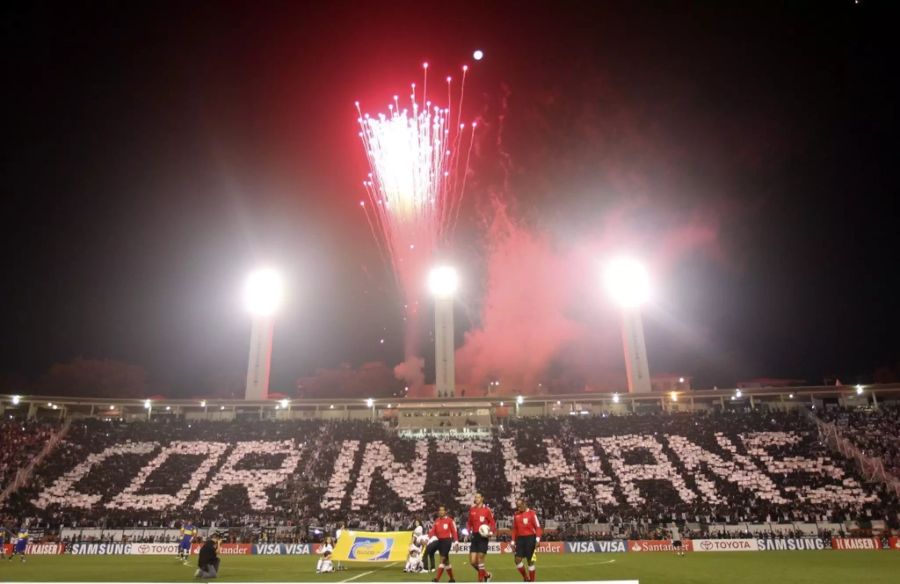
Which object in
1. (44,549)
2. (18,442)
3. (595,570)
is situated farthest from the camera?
(18,442)

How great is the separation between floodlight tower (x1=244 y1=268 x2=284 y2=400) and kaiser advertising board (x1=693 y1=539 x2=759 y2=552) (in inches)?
1994

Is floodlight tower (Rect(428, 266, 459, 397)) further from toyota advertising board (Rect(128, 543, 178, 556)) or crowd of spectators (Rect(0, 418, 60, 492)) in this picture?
crowd of spectators (Rect(0, 418, 60, 492))

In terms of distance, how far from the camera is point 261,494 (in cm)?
5141

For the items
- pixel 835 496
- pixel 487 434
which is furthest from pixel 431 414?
pixel 835 496

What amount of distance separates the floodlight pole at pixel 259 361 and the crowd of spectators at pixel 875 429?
60.7m

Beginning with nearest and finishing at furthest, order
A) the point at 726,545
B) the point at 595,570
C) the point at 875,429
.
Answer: the point at 595,570
the point at 726,545
the point at 875,429

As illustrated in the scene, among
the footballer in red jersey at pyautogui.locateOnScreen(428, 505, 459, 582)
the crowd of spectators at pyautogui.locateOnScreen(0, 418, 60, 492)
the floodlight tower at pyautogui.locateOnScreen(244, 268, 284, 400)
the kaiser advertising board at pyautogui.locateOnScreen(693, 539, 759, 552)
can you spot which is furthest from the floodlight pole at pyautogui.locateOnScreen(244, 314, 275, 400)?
the footballer in red jersey at pyautogui.locateOnScreen(428, 505, 459, 582)

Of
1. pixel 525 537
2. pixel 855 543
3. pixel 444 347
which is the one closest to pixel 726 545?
pixel 855 543

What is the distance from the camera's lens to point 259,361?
69875 mm

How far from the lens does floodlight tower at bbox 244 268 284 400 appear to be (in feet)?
229

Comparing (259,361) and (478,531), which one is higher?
(259,361)

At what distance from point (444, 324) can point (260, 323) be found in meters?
22.6

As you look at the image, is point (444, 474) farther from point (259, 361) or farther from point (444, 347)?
point (259, 361)

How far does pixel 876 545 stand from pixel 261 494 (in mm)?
45546
